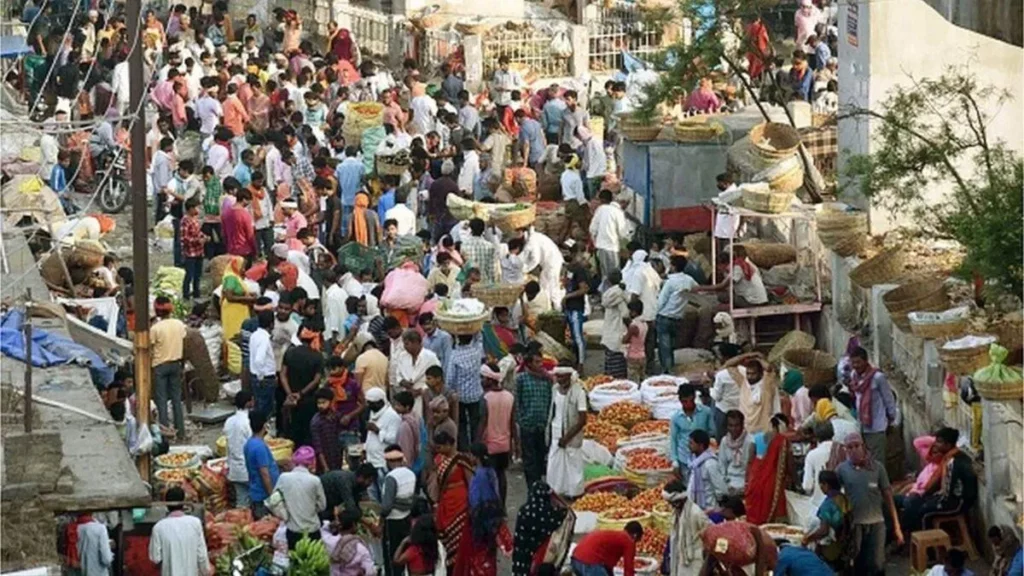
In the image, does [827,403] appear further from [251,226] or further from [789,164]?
[251,226]

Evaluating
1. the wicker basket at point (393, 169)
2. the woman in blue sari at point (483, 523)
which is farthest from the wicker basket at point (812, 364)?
the wicker basket at point (393, 169)

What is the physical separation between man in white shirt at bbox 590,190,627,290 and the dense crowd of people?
0.03m

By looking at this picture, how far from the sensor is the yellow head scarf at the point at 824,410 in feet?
69.9

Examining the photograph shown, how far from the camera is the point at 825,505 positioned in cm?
1936

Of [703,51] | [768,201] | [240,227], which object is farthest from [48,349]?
[703,51]

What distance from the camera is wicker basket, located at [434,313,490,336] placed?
23516 millimetres

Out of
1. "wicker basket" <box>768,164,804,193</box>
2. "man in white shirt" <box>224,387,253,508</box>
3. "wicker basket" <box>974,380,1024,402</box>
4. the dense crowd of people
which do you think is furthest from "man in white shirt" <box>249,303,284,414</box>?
"wicker basket" <box>974,380,1024,402</box>

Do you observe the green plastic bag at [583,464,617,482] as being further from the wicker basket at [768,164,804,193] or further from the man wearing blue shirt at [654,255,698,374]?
the wicker basket at [768,164,804,193]

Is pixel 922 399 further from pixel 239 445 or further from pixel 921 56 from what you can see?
pixel 239 445

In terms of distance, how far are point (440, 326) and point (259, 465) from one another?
129 inches

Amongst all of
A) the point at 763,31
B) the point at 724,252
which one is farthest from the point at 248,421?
the point at 763,31

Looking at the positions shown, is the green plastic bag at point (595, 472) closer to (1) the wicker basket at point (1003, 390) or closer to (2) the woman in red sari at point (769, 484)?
(2) the woman in red sari at point (769, 484)

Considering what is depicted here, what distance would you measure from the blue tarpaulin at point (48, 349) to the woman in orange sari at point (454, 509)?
10.6 feet

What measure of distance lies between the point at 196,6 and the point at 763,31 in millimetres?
14398
